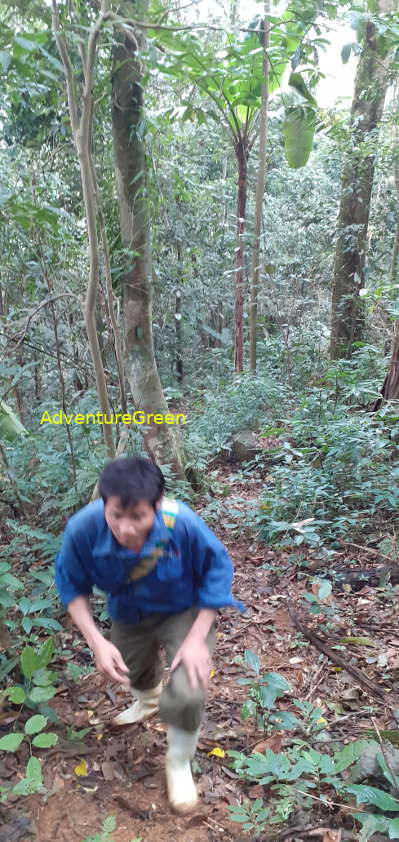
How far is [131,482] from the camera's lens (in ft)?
5.72

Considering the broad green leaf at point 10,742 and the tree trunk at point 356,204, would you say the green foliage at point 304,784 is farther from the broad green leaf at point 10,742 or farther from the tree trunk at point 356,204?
the tree trunk at point 356,204

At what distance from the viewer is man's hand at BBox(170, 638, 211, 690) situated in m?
1.86

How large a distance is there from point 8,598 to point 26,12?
10.7ft

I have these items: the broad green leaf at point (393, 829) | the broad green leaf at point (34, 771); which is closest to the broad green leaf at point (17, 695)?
the broad green leaf at point (34, 771)

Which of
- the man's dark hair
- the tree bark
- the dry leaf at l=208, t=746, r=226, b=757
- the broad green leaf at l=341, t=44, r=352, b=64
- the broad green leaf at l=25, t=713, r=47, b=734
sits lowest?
the dry leaf at l=208, t=746, r=226, b=757

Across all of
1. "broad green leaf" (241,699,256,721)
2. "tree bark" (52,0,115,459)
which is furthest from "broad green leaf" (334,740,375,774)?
"tree bark" (52,0,115,459)

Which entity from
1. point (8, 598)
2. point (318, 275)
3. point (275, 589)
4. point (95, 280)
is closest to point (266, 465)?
point (275, 589)

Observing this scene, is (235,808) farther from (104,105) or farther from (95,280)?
(104,105)

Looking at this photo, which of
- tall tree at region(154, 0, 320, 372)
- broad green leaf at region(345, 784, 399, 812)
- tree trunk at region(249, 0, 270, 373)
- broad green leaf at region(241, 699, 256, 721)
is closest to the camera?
broad green leaf at region(345, 784, 399, 812)

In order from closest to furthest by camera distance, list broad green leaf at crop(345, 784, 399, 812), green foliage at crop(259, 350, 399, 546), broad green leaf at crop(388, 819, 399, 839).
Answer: broad green leaf at crop(388, 819, 399, 839)
broad green leaf at crop(345, 784, 399, 812)
green foliage at crop(259, 350, 399, 546)

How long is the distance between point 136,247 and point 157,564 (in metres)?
3.69

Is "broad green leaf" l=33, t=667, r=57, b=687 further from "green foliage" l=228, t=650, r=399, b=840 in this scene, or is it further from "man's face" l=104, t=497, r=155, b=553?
"man's face" l=104, t=497, r=155, b=553

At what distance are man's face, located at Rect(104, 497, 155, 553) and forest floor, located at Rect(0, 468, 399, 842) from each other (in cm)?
114

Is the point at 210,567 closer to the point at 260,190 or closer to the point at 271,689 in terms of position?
the point at 271,689
